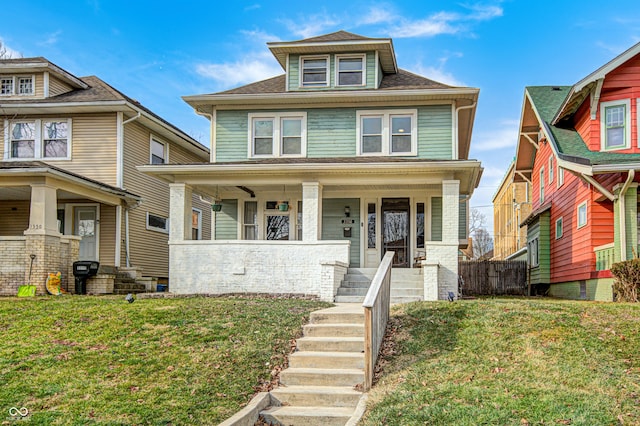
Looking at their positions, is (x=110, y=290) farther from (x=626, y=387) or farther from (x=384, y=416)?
(x=626, y=387)

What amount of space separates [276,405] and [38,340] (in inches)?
152

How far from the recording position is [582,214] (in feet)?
52.1

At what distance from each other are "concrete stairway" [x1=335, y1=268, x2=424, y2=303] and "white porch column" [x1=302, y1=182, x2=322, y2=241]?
1.32 meters

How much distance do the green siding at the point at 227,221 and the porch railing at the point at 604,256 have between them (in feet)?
32.9

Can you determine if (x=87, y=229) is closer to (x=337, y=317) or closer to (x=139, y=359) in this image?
(x=337, y=317)

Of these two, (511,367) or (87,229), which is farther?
(87,229)

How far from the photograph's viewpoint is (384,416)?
243 inches

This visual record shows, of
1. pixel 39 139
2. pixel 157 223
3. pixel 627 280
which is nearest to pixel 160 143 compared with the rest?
pixel 157 223

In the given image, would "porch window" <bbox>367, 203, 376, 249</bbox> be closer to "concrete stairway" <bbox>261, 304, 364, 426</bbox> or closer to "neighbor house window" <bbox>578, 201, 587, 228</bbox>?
"neighbor house window" <bbox>578, 201, 587, 228</bbox>

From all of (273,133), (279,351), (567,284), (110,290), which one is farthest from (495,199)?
(279,351)

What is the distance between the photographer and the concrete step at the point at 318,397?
710cm

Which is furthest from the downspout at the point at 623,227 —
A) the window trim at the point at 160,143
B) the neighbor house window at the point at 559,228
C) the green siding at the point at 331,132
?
the window trim at the point at 160,143

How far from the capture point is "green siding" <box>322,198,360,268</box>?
17172mm

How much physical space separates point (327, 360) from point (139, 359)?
8.27ft
